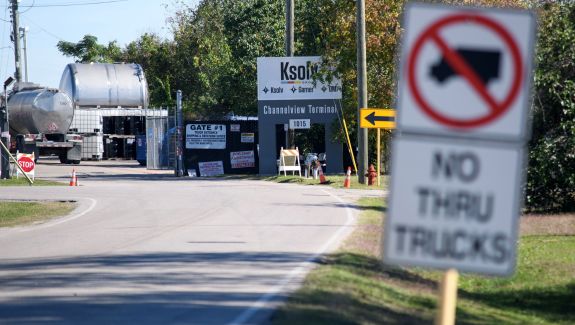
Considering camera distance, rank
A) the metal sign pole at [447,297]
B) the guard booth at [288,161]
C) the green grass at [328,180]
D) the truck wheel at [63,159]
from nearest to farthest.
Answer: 1. the metal sign pole at [447,297]
2. the green grass at [328,180]
3. the guard booth at [288,161]
4. the truck wheel at [63,159]

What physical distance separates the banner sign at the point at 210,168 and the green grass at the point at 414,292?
74.3ft

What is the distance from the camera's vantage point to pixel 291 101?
38.7 metres

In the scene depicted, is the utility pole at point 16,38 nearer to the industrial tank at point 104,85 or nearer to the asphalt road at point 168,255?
the industrial tank at point 104,85

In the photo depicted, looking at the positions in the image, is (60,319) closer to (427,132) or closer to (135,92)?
(427,132)

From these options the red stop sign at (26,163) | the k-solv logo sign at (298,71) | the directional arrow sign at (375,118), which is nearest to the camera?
the directional arrow sign at (375,118)

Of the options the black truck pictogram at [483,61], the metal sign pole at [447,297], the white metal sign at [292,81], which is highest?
the white metal sign at [292,81]

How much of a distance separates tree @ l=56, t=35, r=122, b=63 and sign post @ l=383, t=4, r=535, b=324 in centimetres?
7967

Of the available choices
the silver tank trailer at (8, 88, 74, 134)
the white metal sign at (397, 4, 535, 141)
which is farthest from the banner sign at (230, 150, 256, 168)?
the white metal sign at (397, 4, 535, 141)

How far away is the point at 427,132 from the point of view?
4.80 meters

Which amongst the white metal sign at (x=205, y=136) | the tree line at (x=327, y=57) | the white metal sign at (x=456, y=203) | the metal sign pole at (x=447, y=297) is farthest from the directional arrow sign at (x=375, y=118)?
the white metal sign at (x=456, y=203)

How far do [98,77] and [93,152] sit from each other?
229 inches

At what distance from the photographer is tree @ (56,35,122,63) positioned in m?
84.5

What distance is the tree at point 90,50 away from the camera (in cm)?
8450

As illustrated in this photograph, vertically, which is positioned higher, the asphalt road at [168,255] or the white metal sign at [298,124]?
the white metal sign at [298,124]
